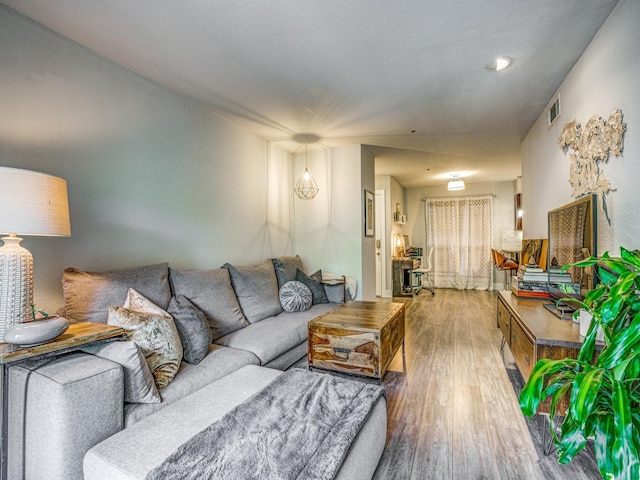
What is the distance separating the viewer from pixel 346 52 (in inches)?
86.4

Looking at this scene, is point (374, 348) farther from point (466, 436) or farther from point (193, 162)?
point (193, 162)

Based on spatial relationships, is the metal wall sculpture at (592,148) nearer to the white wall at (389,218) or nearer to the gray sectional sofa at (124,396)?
the gray sectional sofa at (124,396)

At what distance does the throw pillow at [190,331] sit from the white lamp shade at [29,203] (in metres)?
0.78

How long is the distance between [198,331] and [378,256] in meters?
5.06

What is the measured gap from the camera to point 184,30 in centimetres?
194

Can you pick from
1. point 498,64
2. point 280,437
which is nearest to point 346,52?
point 498,64

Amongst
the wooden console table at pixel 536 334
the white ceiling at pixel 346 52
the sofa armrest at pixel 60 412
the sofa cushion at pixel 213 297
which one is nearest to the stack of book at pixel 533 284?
the wooden console table at pixel 536 334

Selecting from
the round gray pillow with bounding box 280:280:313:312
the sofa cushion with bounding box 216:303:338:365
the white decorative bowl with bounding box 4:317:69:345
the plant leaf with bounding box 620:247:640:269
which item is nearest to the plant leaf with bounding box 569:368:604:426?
the plant leaf with bounding box 620:247:640:269

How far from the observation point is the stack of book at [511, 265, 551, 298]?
276 cm

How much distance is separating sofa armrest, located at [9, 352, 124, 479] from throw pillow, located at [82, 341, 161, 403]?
0.07 m

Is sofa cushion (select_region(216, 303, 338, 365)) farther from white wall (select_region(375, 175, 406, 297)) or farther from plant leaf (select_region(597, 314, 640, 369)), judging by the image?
white wall (select_region(375, 175, 406, 297))

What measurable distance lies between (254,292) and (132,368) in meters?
1.61

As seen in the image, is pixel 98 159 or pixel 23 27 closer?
pixel 23 27

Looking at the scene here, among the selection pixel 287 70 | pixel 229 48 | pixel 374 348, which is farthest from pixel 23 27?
pixel 374 348
